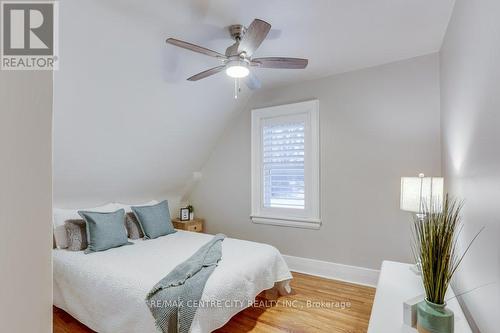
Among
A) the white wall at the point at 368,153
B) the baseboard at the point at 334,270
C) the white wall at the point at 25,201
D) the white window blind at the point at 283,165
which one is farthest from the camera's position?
the white window blind at the point at 283,165

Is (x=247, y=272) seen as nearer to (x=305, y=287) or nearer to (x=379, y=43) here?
(x=305, y=287)

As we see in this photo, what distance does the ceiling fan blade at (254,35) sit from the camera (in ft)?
5.72

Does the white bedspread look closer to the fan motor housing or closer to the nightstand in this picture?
the nightstand

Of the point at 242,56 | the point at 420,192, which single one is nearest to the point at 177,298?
the point at 242,56

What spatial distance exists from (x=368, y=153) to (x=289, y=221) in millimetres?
1335

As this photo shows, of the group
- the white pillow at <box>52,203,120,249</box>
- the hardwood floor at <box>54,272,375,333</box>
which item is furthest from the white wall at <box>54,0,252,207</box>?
the hardwood floor at <box>54,272,375,333</box>

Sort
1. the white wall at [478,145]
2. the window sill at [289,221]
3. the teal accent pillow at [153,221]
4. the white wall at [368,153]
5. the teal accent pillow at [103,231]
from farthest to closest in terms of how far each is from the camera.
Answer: the window sill at [289,221], the teal accent pillow at [153,221], the white wall at [368,153], the teal accent pillow at [103,231], the white wall at [478,145]

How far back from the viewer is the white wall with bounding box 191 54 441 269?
282 cm

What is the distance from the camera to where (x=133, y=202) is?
4.02m

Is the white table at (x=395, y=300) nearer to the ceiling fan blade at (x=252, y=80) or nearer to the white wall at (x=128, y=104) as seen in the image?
the ceiling fan blade at (x=252, y=80)

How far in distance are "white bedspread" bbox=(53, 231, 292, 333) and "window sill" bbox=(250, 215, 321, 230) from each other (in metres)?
0.87

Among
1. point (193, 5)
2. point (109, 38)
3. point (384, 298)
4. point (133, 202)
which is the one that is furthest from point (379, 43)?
point (133, 202)

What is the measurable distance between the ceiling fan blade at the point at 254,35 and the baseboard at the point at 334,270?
2.66 meters

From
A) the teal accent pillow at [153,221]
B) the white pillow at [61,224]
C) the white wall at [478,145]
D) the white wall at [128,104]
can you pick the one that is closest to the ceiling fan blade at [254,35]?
the white wall at [128,104]
